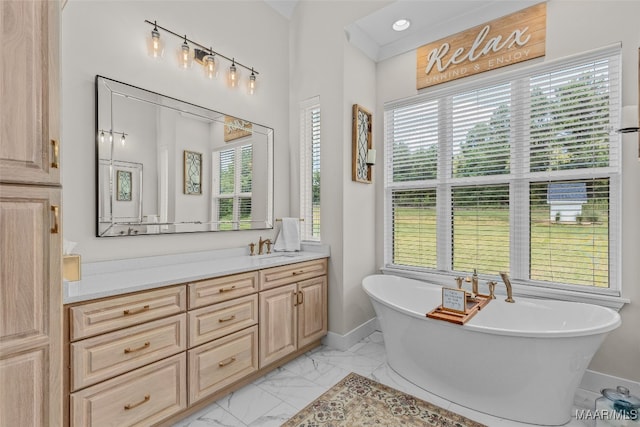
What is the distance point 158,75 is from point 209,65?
0.42 m

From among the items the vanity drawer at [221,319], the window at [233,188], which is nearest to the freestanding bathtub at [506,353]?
the vanity drawer at [221,319]

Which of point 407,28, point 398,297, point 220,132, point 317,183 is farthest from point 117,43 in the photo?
point 398,297

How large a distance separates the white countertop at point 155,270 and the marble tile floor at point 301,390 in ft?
2.85

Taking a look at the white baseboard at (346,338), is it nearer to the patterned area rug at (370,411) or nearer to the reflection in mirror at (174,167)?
the patterned area rug at (370,411)

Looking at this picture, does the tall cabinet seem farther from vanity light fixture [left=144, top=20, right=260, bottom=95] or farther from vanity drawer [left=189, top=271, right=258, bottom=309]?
vanity light fixture [left=144, top=20, right=260, bottom=95]

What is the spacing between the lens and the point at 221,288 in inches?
80.7

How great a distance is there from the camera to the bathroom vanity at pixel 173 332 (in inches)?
59.0

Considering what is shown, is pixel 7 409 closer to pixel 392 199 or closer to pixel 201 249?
pixel 201 249

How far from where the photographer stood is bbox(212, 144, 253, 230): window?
105 inches

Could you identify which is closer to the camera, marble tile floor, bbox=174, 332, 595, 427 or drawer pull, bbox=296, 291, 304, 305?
marble tile floor, bbox=174, 332, 595, 427

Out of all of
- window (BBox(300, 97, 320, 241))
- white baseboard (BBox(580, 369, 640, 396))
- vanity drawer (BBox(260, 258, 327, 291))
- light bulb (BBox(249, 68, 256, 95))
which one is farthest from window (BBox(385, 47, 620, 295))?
light bulb (BBox(249, 68, 256, 95))

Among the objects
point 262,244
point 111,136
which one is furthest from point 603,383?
point 111,136

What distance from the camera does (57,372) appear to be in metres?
1.26

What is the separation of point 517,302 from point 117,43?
341 cm
